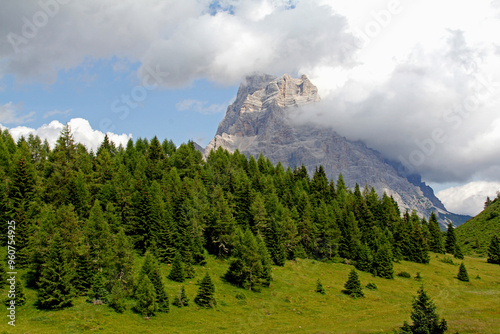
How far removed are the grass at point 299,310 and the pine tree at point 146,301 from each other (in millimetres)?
1311

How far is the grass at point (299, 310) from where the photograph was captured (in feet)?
159

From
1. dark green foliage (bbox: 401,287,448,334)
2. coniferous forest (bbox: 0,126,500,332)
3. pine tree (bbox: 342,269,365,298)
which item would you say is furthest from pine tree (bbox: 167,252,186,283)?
dark green foliage (bbox: 401,287,448,334)

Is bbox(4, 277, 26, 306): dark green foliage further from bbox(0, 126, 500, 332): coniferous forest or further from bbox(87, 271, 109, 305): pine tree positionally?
bbox(87, 271, 109, 305): pine tree

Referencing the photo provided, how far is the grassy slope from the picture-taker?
474 ft

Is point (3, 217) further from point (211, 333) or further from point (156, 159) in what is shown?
point (156, 159)

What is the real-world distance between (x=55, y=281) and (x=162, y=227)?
31091mm

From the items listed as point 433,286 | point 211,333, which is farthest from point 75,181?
point 433,286

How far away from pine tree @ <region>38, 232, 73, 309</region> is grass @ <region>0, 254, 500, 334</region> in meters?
1.64

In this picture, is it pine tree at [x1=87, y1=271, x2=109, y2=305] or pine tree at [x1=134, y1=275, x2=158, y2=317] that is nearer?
pine tree at [x1=134, y1=275, x2=158, y2=317]

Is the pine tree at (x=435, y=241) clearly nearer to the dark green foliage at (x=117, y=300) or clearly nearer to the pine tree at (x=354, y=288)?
the pine tree at (x=354, y=288)

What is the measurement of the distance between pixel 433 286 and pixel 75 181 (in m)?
93.1

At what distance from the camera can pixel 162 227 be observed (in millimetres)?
83938

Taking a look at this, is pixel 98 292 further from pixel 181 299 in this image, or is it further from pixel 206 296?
pixel 206 296

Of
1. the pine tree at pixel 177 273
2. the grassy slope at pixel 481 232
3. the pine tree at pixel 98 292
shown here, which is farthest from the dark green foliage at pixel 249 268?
the grassy slope at pixel 481 232
